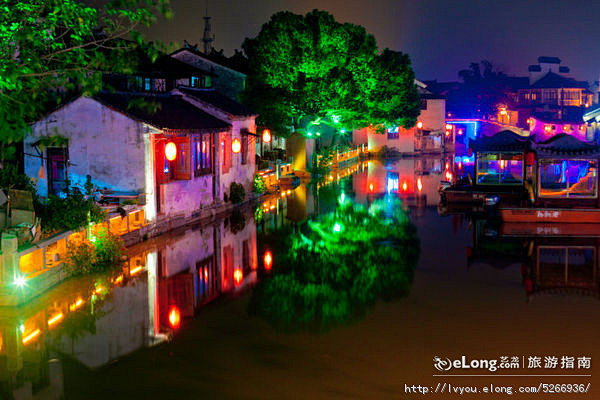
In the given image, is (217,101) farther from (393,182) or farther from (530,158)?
(530,158)

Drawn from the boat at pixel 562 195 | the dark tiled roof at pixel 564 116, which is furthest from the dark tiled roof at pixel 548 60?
the boat at pixel 562 195

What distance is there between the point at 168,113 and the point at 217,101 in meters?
6.80

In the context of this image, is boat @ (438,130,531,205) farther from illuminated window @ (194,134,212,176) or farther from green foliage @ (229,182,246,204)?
illuminated window @ (194,134,212,176)

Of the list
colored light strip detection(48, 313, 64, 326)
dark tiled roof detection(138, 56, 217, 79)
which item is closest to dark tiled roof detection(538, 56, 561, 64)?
dark tiled roof detection(138, 56, 217, 79)

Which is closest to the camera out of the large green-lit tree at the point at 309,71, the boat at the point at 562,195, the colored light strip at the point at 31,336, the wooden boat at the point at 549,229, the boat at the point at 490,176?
the colored light strip at the point at 31,336

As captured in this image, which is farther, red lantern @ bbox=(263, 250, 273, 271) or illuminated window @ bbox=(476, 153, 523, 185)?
illuminated window @ bbox=(476, 153, 523, 185)

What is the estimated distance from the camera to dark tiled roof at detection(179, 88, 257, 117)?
98.7ft

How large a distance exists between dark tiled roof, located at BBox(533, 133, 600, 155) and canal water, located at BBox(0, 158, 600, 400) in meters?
6.14

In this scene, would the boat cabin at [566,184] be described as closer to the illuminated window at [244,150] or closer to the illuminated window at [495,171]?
the illuminated window at [495,171]

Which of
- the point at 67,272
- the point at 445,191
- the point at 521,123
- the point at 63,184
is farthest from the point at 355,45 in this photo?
the point at 521,123

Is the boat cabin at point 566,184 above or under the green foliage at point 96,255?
above

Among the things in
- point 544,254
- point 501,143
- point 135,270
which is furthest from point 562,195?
point 135,270

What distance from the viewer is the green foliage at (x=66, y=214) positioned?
17.0 meters

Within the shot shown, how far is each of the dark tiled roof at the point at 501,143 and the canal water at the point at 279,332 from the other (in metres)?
12.4
